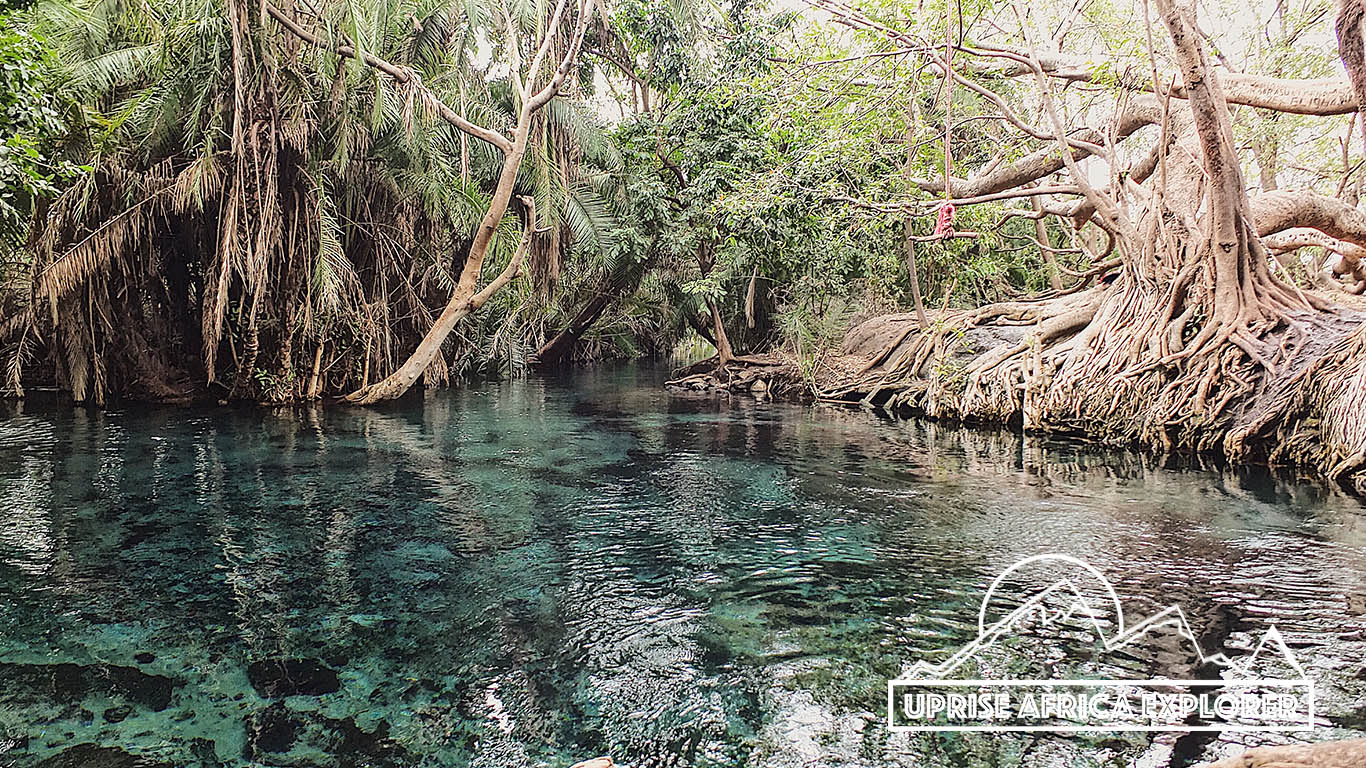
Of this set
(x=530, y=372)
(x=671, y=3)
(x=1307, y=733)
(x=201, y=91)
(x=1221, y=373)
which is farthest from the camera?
(x=530, y=372)

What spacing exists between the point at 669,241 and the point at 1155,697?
14717mm

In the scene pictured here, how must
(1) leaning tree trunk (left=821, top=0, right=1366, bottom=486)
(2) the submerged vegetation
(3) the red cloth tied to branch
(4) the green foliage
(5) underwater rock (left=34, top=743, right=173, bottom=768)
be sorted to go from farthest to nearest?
(2) the submerged vegetation < (1) leaning tree trunk (left=821, top=0, right=1366, bottom=486) < (3) the red cloth tied to branch < (4) the green foliage < (5) underwater rock (left=34, top=743, right=173, bottom=768)

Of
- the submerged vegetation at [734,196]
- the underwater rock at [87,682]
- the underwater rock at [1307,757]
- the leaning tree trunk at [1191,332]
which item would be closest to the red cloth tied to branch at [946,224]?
the submerged vegetation at [734,196]

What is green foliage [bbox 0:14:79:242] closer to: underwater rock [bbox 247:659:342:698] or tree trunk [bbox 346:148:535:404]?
underwater rock [bbox 247:659:342:698]

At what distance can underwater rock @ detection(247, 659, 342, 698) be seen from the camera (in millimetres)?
3355

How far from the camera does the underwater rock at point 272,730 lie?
292 centimetres

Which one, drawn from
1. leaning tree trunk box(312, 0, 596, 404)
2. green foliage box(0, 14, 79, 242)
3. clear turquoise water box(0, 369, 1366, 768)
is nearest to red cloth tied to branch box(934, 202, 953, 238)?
clear turquoise water box(0, 369, 1366, 768)

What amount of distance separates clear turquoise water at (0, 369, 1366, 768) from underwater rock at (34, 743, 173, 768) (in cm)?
2

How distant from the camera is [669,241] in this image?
679 inches

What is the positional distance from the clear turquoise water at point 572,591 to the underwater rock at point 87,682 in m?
0.02

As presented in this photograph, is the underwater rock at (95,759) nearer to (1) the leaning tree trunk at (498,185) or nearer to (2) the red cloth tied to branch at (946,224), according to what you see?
(2) the red cloth tied to branch at (946,224)

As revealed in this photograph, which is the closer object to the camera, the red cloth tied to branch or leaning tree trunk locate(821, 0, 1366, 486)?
the red cloth tied to branch

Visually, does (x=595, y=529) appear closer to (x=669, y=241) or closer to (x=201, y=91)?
(x=201, y=91)

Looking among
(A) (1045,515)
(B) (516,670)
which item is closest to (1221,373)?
(A) (1045,515)
